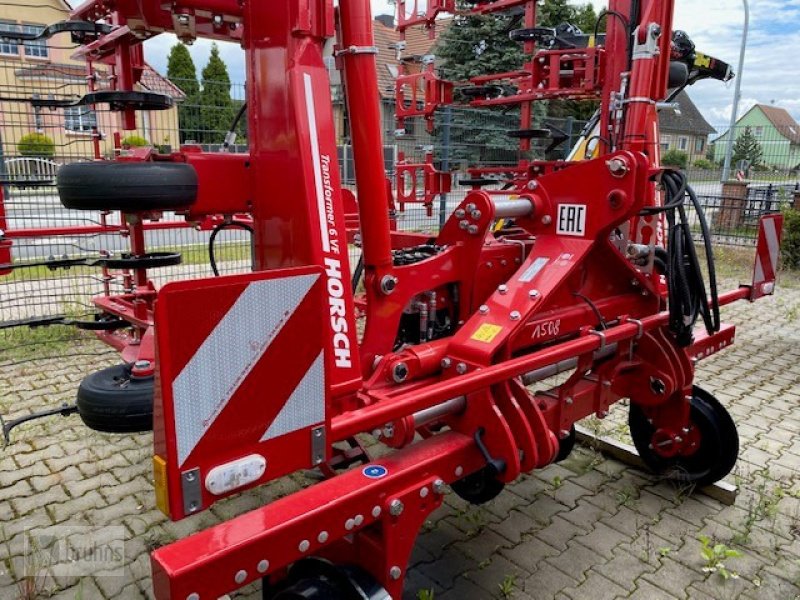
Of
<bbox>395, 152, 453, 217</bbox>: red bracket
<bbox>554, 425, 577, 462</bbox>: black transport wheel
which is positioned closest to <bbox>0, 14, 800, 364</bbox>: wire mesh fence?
<bbox>395, 152, 453, 217</bbox>: red bracket

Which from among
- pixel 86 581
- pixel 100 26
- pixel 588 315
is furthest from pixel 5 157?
pixel 588 315

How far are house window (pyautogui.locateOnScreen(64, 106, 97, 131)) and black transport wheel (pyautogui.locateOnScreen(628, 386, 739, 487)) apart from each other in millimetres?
5200

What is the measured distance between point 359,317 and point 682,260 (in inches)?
58.4

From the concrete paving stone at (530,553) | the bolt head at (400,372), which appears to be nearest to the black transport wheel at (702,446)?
the concrete paving stone at (530,553)

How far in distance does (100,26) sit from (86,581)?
250cm

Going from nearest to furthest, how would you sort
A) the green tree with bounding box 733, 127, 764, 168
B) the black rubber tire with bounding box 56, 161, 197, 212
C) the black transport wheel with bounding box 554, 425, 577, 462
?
the black rubber tire with bounding box 56, 161, 197, 212, the black transport wheel with bounding box 554, 425, 577, 462, the green tree with bounding box 733, 127, 764, 168

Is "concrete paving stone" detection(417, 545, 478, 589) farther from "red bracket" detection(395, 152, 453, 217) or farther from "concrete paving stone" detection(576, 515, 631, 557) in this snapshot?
"red bracket" detection(395, 152, 453, 217)

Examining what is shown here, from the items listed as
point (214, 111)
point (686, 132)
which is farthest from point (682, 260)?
point (686, 132)

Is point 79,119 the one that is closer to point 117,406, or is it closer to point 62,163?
point 62,163

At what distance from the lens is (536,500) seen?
337 centimetres

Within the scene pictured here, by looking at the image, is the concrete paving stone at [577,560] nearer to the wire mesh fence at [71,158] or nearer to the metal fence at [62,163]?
the wire mesh fence at [71,158]

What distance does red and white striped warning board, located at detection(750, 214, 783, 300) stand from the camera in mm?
3566

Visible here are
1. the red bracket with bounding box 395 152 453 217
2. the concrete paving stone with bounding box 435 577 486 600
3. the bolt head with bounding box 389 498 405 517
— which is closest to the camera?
the bolt head with bounding box 389 498 405 517

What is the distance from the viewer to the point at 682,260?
2736 millimetres
